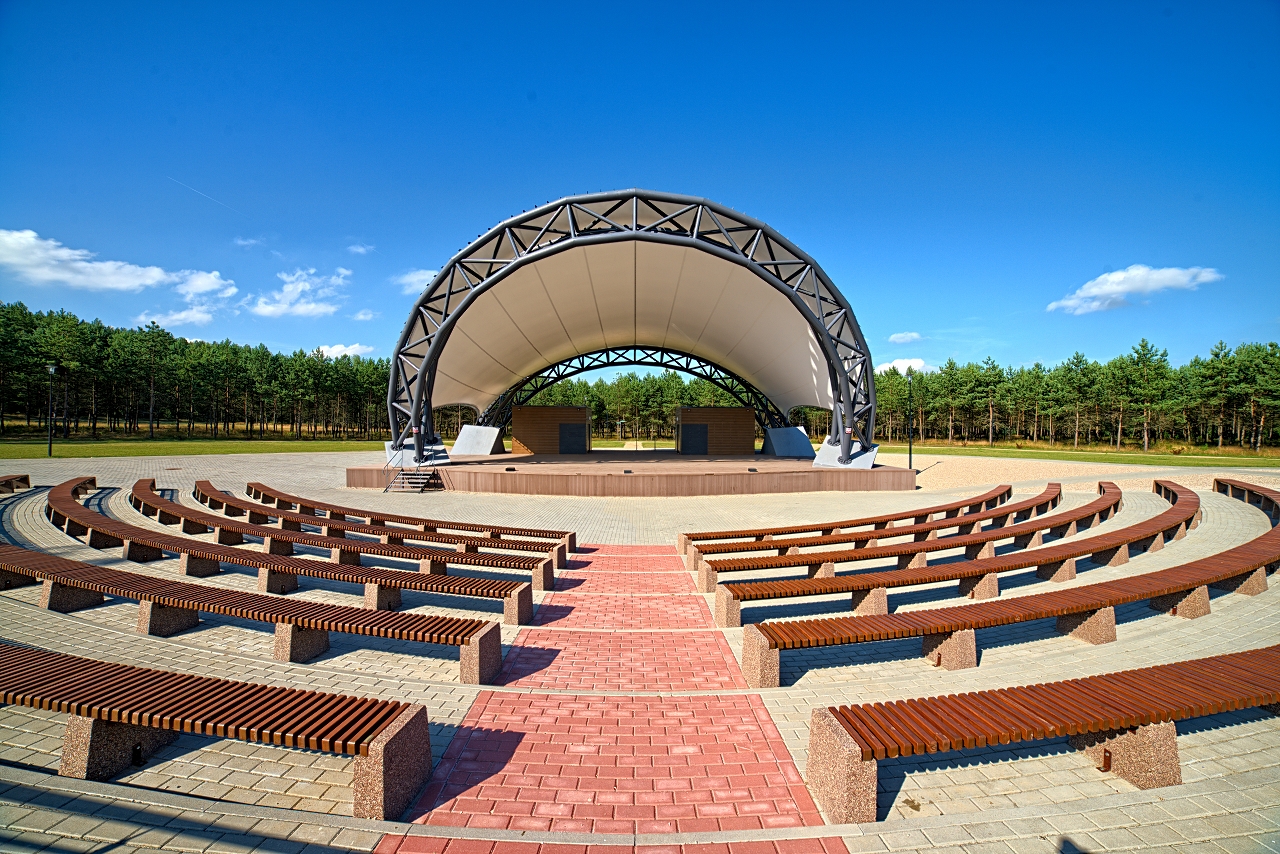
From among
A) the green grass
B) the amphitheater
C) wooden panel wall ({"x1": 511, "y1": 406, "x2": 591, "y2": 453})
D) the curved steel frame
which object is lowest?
the amphitheater

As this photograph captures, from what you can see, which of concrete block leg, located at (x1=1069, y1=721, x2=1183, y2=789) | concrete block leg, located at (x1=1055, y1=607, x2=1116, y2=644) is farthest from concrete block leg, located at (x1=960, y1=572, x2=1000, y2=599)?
concrete block leg, located at (x1=1069, y1=721, x2=1183, y2=789)

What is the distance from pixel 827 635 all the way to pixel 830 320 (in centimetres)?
2013

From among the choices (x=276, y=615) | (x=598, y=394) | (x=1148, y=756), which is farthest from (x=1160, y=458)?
(x=598, y=394)

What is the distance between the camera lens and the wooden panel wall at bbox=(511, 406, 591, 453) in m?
38.1

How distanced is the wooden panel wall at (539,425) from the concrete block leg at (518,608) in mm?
31821

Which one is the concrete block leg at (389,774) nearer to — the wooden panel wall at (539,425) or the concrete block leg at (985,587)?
the concrete block leg at (985,587)

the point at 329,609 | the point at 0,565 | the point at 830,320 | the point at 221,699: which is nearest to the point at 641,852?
the point at 221,699

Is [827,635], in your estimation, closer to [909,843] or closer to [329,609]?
[909,843]

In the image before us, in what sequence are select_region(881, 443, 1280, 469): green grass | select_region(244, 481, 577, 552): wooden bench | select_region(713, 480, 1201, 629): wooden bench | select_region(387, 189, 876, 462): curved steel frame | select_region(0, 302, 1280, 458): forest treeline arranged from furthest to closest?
1. select_region(0, 302, 1280, 458): forest treeline
2. select_region(881, 443, 1280, 469): green grass
3. select_region(387, 189, 876, 462): curved steel frame
4. select_region(244, 481, 577, 552): wooden bench
5. select_region(713, 480, 1201, 629): wooden bench

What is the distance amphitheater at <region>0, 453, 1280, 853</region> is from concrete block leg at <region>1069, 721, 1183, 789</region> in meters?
0.02

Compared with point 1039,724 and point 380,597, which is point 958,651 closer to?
point 1039,724

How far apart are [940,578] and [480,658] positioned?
226 inches

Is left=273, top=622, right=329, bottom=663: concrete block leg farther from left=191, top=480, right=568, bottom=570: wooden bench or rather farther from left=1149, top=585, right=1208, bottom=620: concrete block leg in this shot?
left=1149, top=585, right=1208, bottom=620: concrete block leg

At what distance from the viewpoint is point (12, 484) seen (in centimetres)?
1603
